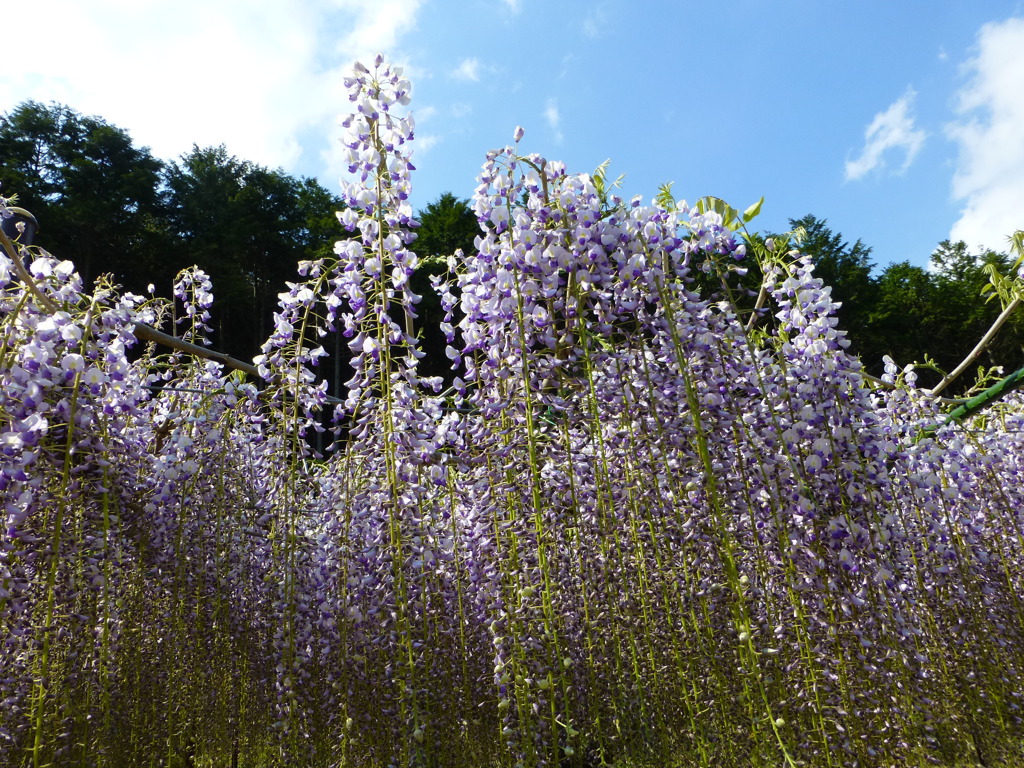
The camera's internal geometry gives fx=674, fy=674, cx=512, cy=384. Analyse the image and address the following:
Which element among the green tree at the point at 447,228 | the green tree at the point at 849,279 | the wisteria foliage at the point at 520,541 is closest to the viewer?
the wisteria foliage at the point at 520,541

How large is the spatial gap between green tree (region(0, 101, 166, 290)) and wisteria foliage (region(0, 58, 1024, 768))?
2295 cm

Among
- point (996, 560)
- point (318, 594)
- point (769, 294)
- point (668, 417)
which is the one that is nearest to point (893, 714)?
point (668, 417)

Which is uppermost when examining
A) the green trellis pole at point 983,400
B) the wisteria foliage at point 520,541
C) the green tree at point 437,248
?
the green tree at point 437,248

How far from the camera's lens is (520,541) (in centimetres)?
236

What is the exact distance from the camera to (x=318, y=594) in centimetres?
331

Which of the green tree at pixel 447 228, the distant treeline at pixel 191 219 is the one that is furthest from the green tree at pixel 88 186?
the green tree at pixel 447 228

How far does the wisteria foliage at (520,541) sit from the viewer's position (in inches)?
90.5

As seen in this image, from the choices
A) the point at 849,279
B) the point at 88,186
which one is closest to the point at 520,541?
the point at 88,186

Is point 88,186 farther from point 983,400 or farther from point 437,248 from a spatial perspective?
point 983,400

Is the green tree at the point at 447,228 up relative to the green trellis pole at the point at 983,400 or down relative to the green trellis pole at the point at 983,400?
up

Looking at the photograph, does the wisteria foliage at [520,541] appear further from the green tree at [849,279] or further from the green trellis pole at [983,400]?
the green tree at [849,279]

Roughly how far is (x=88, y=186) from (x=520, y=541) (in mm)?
27086

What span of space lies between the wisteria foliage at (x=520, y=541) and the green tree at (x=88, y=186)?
22952 mm

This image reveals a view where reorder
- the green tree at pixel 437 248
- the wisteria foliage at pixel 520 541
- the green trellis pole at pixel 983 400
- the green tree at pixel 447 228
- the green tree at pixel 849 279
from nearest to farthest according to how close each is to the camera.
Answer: the wisteria foliage at pixel 520 541 → the green trellis pole at pixel 983 400 → the green tree at pixel 437 248 → the green tree at pixel 447 228 → the green tree at pixel 849 279
